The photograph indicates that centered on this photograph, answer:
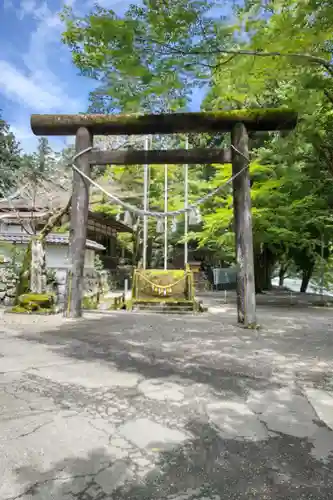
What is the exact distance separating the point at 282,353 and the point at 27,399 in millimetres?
2854

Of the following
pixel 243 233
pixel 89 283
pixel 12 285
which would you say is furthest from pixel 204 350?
pixel 89 283

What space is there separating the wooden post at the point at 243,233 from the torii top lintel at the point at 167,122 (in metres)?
0.22

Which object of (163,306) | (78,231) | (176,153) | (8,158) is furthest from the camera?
(8,158)

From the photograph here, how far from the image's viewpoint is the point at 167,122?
607 centimetres

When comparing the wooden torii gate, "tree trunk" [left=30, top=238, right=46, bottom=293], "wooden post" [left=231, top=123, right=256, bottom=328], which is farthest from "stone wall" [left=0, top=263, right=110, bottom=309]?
"wooden post" [left=231, top=123, right=256, bottom=328]

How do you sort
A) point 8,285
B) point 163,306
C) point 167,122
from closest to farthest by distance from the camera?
point 167,122 → point 163,306 → point 8,285

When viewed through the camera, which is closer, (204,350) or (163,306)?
(204,350)

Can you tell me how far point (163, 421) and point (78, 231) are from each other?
438 cm

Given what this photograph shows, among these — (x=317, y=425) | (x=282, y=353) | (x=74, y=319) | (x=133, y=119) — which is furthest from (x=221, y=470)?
(x=133, y=119)

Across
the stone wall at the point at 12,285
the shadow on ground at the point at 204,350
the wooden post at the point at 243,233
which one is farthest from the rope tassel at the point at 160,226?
the shadow on ground at the point at 204,350

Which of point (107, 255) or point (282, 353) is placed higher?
point (107, 255)

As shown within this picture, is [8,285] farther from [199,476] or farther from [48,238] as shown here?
[199,476]

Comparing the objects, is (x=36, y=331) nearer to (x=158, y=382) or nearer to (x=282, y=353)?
(x=158, y=382)

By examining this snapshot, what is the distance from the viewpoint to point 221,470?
72.4 inches
